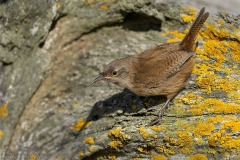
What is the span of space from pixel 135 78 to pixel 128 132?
0.77m

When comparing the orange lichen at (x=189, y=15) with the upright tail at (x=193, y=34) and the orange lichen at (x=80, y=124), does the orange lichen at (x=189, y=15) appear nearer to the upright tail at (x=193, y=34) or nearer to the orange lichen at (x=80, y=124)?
the upright tail at (x=193, y=34)

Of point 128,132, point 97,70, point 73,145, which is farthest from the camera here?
point 97,70

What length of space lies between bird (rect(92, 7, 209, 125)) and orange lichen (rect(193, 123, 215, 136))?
555mm

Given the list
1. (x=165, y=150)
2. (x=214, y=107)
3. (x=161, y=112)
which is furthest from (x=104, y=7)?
(x=165, y=150)

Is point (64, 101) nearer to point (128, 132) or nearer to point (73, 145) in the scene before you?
point (73, 145)

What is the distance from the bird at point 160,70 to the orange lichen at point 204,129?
56cm

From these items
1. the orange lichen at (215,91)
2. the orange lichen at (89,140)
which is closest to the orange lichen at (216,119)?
the orange lichen at (215,91)

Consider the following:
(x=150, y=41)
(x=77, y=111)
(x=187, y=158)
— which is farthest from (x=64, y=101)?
(x=187, y=158)

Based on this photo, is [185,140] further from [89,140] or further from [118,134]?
[89,140]

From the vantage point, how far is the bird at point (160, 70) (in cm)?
554

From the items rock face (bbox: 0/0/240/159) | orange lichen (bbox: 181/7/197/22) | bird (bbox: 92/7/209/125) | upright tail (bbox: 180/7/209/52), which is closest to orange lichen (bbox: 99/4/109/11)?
rock face (bbox: 0/0/240/159)

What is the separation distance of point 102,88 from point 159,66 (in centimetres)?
120

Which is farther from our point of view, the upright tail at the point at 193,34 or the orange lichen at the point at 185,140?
the upright tail at the point at 193,34

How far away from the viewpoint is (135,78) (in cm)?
568
